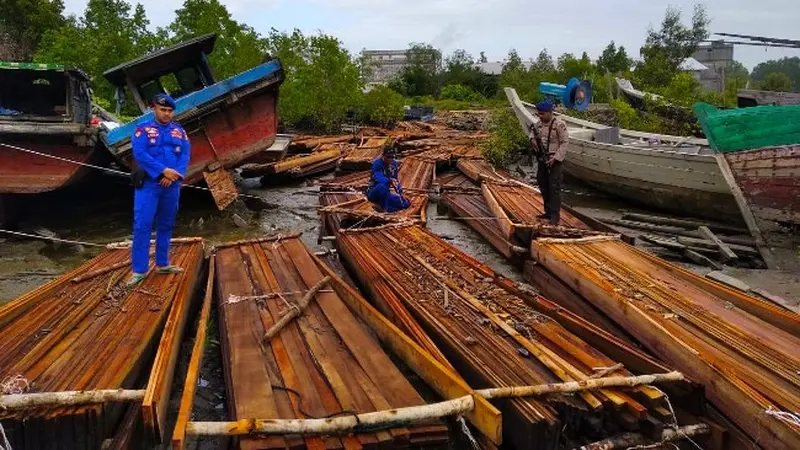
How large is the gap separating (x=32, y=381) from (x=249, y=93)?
7267mm

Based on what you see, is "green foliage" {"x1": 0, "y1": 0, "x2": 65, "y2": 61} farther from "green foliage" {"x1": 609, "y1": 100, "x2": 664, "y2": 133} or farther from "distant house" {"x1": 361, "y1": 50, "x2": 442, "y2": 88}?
"green foliage" {"x1": 609, "y1": 100, "x2": 664, "y2": 133}

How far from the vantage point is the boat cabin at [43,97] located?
8523mm

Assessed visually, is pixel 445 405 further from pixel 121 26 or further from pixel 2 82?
pixel 121 26

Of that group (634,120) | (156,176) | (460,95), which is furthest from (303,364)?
(460,95)

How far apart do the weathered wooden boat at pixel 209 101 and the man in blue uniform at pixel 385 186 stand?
319 cm

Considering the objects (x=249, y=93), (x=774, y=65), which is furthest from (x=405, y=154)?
(x=774, y=65)

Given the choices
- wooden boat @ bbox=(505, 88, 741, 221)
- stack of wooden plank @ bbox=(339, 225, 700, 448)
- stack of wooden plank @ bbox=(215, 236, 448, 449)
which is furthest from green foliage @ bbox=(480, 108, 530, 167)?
stack of wooden plank @ bbox=(215, 236, 448, 449)

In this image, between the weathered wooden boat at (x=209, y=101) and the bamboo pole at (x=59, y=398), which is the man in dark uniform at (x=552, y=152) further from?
the bamboo pole at (x=59, y=398)

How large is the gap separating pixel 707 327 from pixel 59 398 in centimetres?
406

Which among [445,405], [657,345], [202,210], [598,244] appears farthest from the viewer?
[202,210]

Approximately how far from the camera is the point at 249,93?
31.7 ft

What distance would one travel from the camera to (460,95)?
1651 inches

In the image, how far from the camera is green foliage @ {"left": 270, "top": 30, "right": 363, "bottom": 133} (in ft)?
67.5

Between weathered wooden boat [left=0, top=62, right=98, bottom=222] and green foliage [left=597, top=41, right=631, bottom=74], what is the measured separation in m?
34.2
